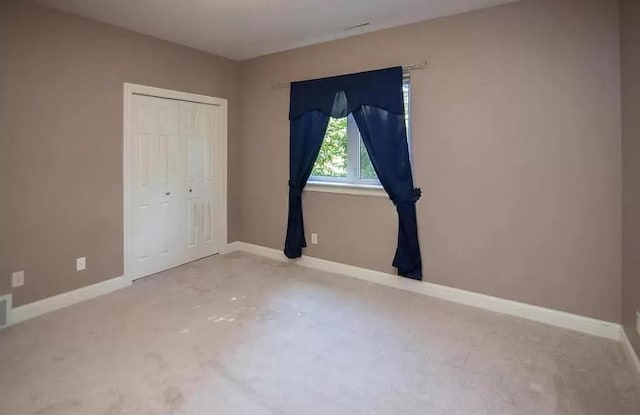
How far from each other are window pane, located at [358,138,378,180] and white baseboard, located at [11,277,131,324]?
2567mm

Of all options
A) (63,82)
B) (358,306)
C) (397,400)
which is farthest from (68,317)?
(397,400)

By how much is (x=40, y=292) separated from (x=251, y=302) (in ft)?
5.49

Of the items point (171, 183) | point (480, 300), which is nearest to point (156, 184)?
point (171, 183)

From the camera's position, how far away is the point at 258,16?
324 cm

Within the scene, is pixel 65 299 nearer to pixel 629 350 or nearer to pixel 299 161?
pixel 299 161

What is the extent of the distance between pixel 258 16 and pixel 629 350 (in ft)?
12.0

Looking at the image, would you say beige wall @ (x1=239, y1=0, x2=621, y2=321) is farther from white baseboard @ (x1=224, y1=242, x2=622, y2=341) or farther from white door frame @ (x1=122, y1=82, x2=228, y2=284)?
white door frame @ (x1=122, y1=82, x2=228, y2=284)

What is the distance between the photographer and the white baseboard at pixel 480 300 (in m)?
2.71

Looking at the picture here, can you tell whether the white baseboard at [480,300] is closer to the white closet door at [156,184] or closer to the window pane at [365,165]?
the window pane at [365,165]

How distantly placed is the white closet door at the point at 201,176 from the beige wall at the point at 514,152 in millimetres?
1621

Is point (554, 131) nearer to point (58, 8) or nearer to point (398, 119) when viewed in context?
point (398, 119)

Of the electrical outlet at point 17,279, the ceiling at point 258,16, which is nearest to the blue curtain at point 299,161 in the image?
the ceiling at point 258,16

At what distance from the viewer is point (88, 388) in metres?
2.02

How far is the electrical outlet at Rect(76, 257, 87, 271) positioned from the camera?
3.29m
